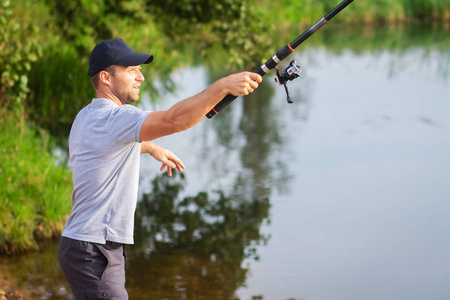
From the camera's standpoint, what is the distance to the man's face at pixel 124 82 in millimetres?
2633

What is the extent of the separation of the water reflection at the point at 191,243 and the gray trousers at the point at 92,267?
213 cm

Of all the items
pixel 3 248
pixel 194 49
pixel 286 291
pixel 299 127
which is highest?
pixel 194 49

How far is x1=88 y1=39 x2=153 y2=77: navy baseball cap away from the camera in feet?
8.52

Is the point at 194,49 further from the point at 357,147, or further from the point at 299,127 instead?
the point at 357,147

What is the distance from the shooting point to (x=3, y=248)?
513cm

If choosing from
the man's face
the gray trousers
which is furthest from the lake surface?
the man's face

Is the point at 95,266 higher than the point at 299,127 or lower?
lower

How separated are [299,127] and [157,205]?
4.30m

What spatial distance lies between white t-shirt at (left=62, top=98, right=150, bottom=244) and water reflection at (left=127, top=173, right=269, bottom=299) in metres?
2.21

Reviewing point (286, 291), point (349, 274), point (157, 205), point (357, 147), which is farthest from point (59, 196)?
point (357, 147)

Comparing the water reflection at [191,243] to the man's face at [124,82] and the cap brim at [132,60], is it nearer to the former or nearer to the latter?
the man's face at [124,82]

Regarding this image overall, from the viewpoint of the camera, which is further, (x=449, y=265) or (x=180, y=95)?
(x=180, y=95)

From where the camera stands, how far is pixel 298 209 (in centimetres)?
680

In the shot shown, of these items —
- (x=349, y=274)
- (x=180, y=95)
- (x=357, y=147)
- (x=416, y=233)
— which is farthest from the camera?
(x=180, y=95)
